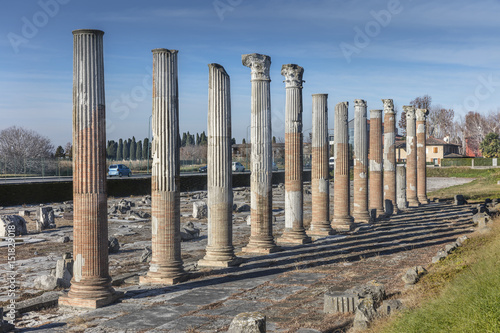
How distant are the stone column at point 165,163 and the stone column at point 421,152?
25282mm

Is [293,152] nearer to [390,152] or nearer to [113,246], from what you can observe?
[113,246]

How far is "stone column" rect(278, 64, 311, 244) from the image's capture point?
66.1ft

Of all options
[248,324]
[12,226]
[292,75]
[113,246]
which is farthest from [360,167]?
[248,324]

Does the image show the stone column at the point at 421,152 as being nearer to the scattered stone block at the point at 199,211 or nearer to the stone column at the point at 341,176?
the stone column at the point at 341,176

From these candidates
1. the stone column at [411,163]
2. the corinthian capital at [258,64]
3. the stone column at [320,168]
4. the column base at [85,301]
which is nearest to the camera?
the column base at [85,301]

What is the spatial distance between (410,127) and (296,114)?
1676 centimetres

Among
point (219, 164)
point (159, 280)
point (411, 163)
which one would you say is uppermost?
point (219, 164)

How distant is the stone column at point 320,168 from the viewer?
73.7 feet

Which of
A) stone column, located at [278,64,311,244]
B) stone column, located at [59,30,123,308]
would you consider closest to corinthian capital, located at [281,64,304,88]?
stone column, located at [278,64,311,244]

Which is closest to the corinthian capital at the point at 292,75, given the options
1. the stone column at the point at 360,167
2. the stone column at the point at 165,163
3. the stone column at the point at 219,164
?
the stone column at the point at 219,164

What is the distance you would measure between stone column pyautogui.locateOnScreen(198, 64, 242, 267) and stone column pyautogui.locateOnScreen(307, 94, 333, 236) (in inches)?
277

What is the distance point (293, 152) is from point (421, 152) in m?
19.0

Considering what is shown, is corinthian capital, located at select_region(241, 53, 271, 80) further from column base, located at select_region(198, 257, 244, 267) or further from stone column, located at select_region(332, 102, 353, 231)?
stone column, located at select_region(332, 102, 353, 231)

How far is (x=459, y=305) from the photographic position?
8.80 meters
